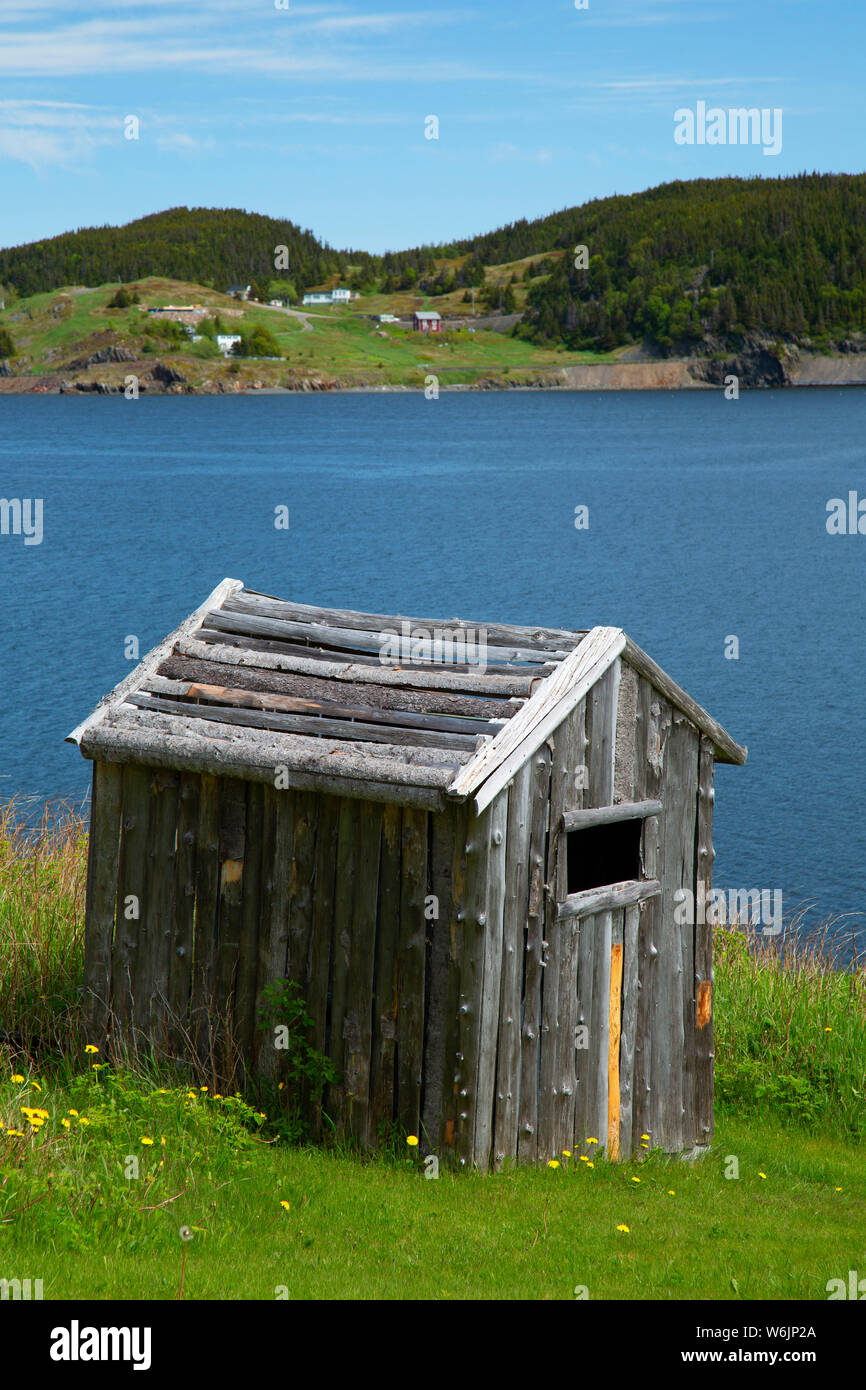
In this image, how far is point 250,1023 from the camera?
7.21 m

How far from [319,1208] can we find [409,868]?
5.60ft

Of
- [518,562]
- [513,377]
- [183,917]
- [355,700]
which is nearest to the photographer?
[183,917]

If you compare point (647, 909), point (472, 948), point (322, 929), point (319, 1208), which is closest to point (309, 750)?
point (322, 929)

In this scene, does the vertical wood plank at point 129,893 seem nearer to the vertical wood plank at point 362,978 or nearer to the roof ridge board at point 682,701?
the vertical wood plank at point 362,978

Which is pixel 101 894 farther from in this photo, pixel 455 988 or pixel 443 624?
pixel 443 624

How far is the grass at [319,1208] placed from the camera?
5281 mm

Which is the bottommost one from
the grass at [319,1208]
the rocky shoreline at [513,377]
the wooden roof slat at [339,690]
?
the grass at [319,1208]

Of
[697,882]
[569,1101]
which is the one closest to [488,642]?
[697,882]

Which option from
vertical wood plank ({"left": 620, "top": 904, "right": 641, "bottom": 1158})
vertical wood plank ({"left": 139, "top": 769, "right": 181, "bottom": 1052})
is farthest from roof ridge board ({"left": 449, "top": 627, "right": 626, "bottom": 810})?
vertical wood plank ({"left": 139, "top": 769, "right": 181, "bottom": 1052})

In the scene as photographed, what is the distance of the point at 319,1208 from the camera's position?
604 centimetres

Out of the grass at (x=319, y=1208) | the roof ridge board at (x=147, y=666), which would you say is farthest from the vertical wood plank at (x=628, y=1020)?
the roof ridge board at (x=147, y=666)

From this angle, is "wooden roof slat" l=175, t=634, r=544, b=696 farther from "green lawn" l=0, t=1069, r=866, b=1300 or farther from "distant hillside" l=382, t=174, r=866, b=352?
"distant hillside" l=382, t=174, r=866, b=352

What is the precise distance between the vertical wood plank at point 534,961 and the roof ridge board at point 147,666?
2456 mm

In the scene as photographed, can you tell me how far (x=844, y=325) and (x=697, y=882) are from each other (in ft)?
607
